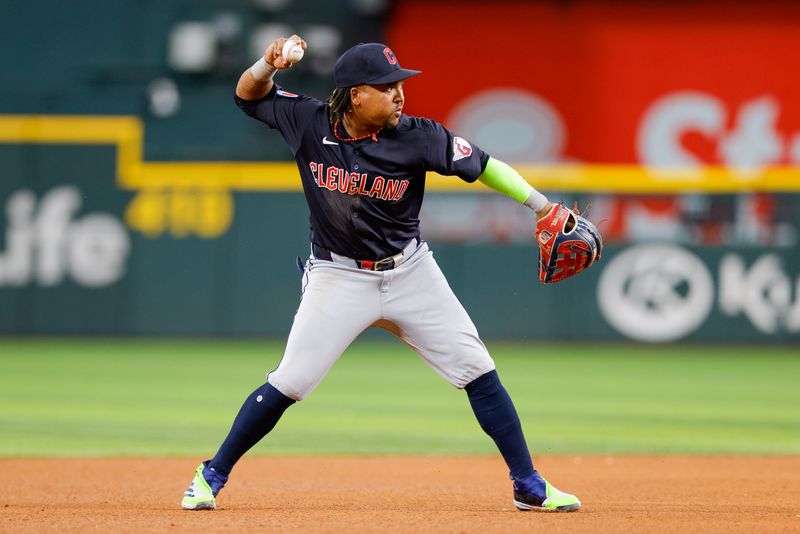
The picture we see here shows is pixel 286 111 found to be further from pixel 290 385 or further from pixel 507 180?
pixel 290 385

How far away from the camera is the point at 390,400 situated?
29.4 ft

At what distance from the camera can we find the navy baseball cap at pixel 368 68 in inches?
169

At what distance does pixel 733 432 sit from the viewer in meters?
7.50

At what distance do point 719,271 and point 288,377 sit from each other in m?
9.16

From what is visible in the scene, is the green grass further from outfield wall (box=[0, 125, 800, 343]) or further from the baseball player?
the baseball player

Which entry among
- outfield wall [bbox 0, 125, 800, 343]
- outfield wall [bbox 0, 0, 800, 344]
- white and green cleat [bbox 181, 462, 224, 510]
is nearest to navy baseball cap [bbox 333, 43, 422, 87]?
white and green cleat [bbox 181, 462, 224, 510]

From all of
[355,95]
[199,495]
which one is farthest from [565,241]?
[199,495]

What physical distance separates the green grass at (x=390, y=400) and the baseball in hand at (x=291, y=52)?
2858 mm

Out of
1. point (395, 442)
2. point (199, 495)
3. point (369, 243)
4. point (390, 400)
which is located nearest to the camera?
point (369, 243)

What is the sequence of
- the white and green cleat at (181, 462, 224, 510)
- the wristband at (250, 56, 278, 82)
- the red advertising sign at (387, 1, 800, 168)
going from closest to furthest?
the wristband at (250, 56, 278, 82) → the white and green cleat at (181, 462, 224, 510) → the red advertising sign at (387, 1, 800, 168)

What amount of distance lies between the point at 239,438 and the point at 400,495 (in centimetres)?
90

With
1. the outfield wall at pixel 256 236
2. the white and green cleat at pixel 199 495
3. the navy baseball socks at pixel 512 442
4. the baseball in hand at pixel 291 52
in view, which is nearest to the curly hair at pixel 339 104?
the baseball in hand at pixel 291 52

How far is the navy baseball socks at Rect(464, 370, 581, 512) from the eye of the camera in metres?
4.53

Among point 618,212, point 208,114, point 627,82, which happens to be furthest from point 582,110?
point 208,114
